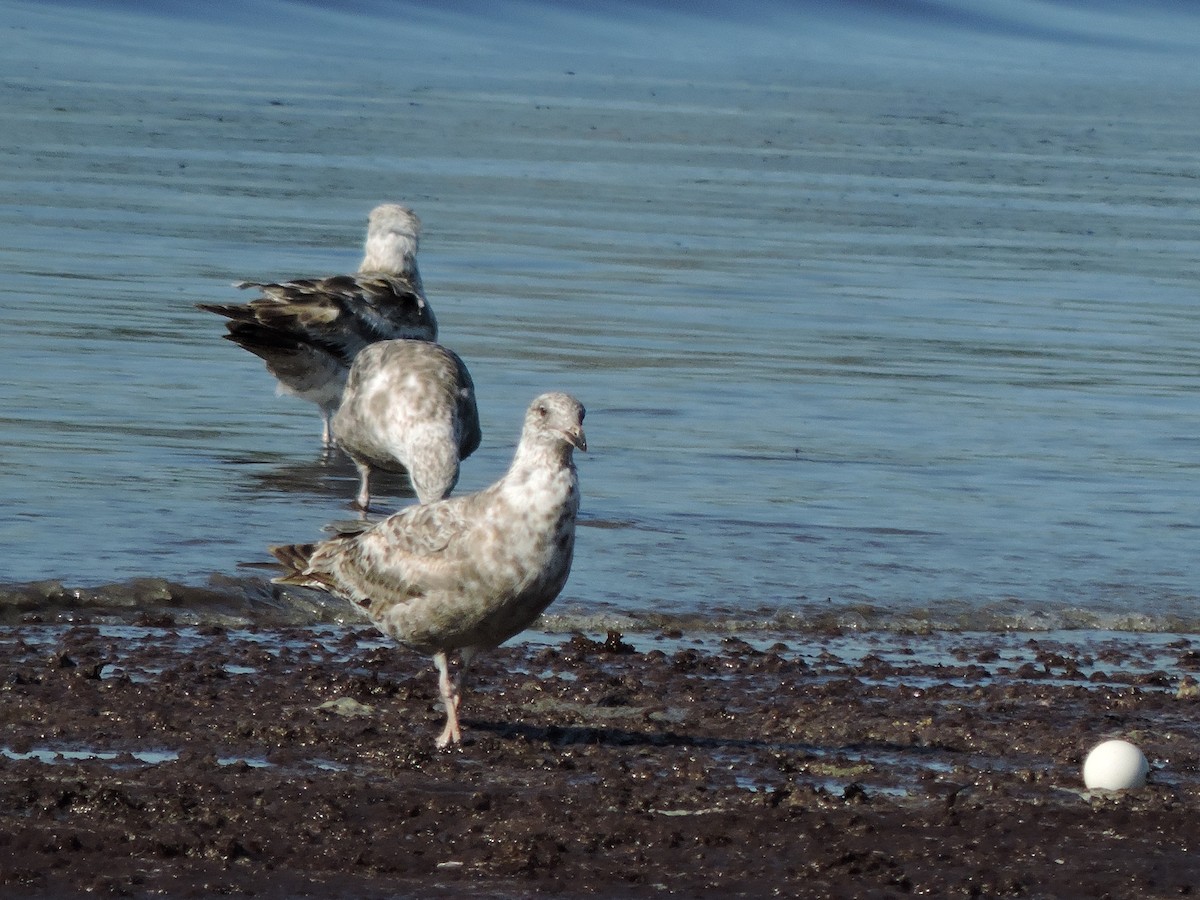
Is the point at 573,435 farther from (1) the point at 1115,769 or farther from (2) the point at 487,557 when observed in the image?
(1) the point at 1115,769

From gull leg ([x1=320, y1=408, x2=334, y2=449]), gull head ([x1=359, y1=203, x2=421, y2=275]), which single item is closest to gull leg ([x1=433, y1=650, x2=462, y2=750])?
gull leg ([x1=320, y1=408, x2=334, y2=449])

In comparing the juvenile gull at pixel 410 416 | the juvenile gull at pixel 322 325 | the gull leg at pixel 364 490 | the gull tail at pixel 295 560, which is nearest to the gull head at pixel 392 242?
the juvenile gull at pixel 322 325

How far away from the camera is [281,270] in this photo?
54.3ft

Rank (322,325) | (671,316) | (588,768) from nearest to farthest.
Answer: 1. (588,768)
2. (322,325)
3. (671,316)

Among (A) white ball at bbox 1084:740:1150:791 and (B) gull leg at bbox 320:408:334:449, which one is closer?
(A) white ball at bbox 1084:740:1150:791

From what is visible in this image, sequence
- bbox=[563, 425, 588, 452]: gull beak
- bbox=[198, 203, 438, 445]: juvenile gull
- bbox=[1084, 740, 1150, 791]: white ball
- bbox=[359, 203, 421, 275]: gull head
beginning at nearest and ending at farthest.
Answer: bbox=[1084, 740, 1150, 791]: white ball
bbox=[563, 425, 588, 452]: gull beak
bbox=[198, 203, 438, 445]: juvenile gull
bbox=[359, 203, 421, 275]: gull head

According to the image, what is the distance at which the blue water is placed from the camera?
374 inches

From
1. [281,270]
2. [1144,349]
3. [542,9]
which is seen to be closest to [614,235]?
[281,270]

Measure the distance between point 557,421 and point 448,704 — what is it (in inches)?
34.9

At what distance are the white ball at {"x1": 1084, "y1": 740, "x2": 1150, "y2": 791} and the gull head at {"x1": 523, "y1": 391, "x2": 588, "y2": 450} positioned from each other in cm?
167

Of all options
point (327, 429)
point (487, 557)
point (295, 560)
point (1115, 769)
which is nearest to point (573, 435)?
point (487, 557)

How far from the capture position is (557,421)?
6.34 m

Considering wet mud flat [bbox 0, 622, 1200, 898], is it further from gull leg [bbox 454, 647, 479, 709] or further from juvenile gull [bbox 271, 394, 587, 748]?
juvenile gull [bbox 271, 394, 587, 748]

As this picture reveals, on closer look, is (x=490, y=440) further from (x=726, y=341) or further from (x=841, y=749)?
(x=841, y=749)
